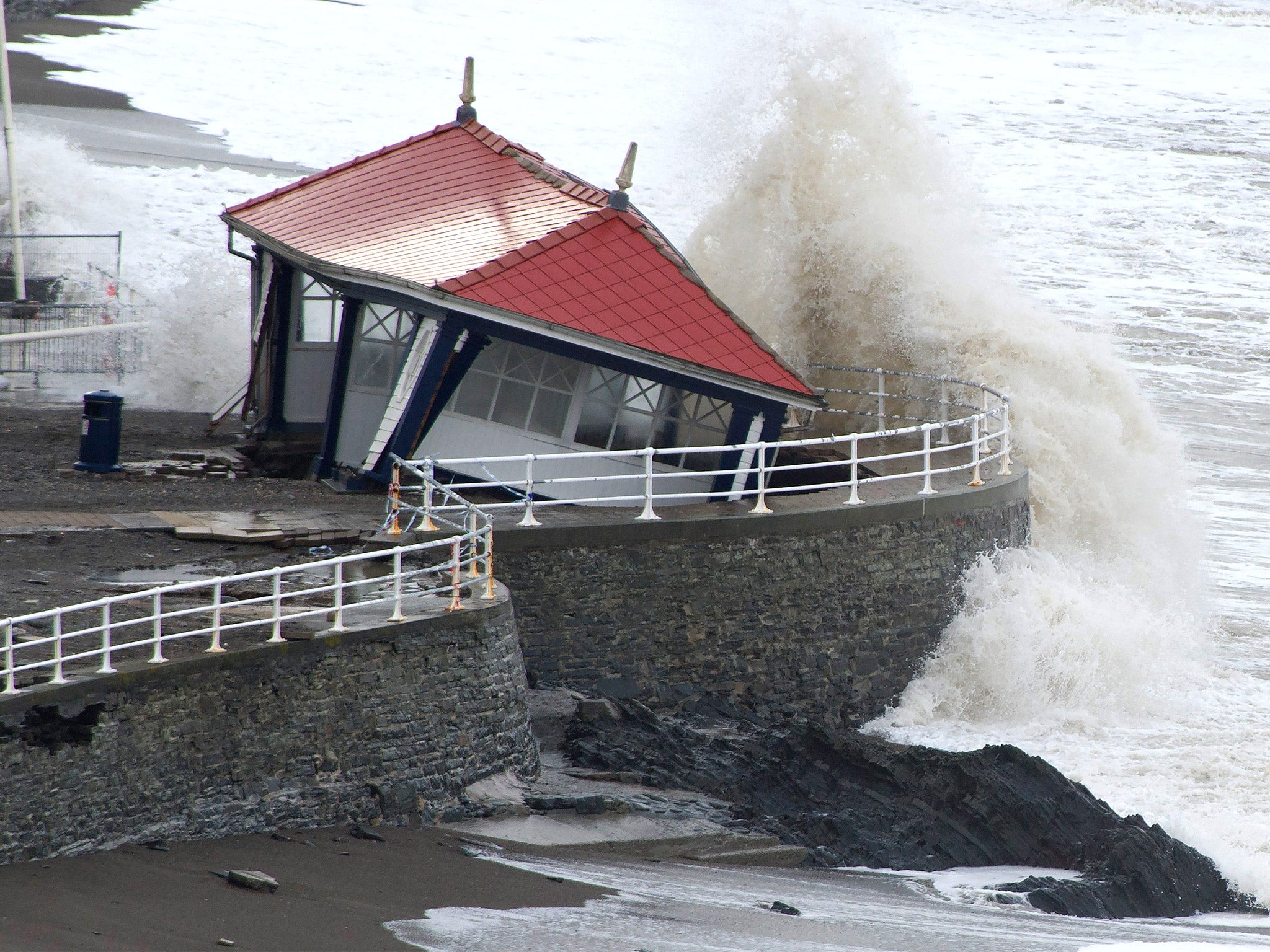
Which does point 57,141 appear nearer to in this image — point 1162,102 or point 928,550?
point 928,550

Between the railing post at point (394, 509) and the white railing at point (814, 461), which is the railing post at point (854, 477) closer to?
the white railing at point (814, 461)

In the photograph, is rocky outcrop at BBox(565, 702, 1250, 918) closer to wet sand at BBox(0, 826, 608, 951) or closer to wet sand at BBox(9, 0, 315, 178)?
wet sand at BBox(0, 826, 608, 951)

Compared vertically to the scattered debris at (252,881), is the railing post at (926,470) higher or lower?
higher

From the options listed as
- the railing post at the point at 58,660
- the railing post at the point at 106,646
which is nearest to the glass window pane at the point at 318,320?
the railing post at the point at 106,646

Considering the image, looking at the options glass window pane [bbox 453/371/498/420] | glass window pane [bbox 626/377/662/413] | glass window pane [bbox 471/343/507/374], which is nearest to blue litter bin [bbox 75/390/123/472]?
glass window pane [bbox 453/371/498/420]

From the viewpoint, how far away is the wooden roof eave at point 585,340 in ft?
48.7

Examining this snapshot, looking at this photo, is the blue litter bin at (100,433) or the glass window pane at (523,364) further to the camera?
the blue litter bin at (100,433)

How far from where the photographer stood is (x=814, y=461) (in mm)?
18453

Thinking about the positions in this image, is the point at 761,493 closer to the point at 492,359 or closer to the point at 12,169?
the point at 492,359

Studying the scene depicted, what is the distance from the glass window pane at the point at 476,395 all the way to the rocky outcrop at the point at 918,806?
379 cm

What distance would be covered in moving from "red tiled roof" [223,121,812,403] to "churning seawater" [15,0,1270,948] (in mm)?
4074

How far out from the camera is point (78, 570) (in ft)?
39.7

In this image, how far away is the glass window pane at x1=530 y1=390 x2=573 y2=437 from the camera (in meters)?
15.6

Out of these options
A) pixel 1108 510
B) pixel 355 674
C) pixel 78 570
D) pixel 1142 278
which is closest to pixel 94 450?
pixel 78 570
